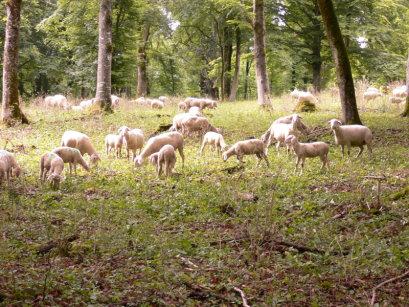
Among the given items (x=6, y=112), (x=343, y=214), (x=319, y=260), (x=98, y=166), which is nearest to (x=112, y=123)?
(x=6, y=112)

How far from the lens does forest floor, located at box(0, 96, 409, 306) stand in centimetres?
562

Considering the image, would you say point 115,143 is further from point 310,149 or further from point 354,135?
point 354,135

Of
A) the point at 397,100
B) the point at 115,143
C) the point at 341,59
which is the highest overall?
the point at 341,59

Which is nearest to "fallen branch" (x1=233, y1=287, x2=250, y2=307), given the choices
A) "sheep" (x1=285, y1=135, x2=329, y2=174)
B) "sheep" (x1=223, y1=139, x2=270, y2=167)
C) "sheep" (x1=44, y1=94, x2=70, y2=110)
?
"sheep" (x1=285, y1=135, x2=329, y2=174)

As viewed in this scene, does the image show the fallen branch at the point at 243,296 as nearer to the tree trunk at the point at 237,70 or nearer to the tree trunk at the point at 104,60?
the tree trunk at the point at 104,60

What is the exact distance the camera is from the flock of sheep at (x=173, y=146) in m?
11.3

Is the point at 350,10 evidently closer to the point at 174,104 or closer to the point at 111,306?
the point at 174,104

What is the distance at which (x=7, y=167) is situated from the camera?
35.7ft

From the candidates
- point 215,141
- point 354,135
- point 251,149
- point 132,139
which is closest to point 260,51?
point 215,141

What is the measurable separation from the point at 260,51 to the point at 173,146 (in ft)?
37.9

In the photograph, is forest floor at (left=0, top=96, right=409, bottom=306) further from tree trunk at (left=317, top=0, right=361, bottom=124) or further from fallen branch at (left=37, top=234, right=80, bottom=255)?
tree trunk at (left=317, top=0, right=361, bottom=124)

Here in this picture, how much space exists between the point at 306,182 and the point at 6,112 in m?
13.3

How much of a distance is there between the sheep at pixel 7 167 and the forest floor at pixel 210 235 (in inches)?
8.2

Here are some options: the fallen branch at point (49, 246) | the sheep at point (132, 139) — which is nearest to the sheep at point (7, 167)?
the sheep at point (132, 139)
